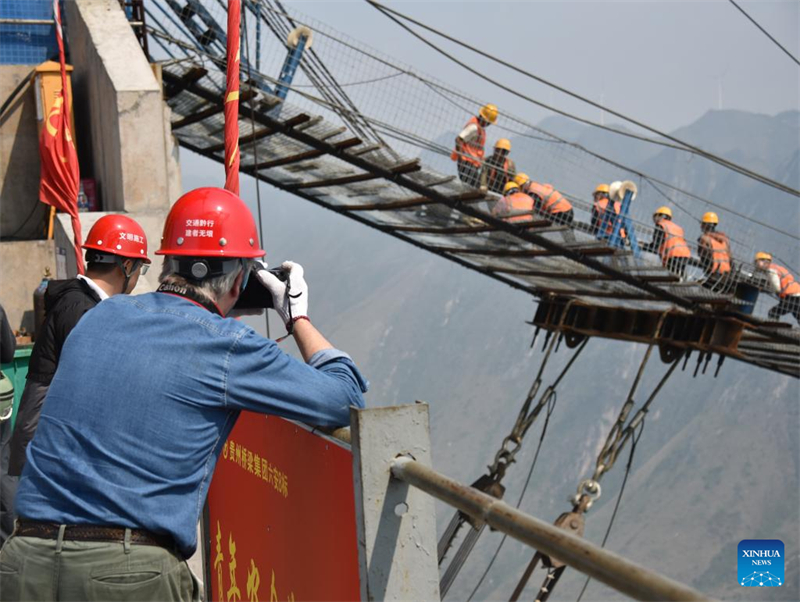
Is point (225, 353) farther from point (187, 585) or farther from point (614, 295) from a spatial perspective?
point (614, 295)

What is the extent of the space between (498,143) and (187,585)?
14.1 meters

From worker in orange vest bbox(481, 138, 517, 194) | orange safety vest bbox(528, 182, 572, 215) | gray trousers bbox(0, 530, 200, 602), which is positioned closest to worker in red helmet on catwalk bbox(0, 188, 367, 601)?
gray trousers bbox(0, 530, 200, 602)

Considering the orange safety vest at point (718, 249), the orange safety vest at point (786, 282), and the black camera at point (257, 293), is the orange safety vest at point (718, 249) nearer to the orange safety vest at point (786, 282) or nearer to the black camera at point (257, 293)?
the orange safety vest at point (786, 282)

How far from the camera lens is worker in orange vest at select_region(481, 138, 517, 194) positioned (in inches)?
567

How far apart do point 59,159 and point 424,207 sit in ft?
15.7

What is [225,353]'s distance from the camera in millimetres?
2709

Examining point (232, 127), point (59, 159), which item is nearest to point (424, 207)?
point (59, 159)

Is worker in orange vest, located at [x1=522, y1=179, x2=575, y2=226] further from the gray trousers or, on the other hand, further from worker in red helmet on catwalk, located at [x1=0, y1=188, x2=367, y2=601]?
the gray trousers

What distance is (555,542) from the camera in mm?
2061

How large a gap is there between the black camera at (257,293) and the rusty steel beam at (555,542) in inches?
40.9

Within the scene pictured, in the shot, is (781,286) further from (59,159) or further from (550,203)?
(59,159)

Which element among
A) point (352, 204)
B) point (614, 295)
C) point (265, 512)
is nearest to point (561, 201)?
point (614, 295)

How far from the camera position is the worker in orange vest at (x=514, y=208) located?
12.4 metres

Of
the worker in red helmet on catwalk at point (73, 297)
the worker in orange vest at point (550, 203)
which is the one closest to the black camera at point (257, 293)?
the worker in red helmet on catwalk at point (73, 297)
